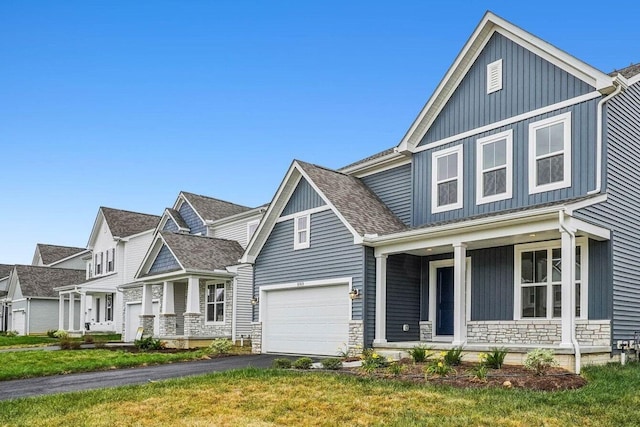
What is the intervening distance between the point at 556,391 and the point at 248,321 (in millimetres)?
17544

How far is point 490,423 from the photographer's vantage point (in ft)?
26.5

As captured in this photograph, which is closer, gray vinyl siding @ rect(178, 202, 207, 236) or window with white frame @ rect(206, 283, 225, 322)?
window with white frame @ rect(206, 283, 225, 322)

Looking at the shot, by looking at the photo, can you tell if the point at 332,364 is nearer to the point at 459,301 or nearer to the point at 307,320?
the point at 459,301

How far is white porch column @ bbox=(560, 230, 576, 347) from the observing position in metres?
12.6

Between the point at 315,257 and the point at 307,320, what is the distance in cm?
211

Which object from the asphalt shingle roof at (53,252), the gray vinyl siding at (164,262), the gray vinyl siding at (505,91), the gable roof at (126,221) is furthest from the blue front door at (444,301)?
the asphalt shingle roof at (53,252)

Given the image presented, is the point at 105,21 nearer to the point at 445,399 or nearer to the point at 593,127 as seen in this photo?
Answer: the point at 593,127

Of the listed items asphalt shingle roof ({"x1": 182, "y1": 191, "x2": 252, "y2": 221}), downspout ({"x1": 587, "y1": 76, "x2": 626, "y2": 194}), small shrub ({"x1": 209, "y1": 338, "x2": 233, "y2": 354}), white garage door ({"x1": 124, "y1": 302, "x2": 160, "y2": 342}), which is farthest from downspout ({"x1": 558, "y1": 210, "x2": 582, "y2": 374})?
white garage door ({"x1": 124, "y1": 302, "x2": 160, "y2": 342})

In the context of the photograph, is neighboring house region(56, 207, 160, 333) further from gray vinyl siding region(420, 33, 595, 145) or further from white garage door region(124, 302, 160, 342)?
gray vinyl siding region(420, 33, 595, 145)

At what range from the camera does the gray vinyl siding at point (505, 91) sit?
15.1 metres

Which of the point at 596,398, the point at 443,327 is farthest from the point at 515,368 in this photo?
the point at 443,327

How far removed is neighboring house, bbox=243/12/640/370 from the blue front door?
0.21 ft

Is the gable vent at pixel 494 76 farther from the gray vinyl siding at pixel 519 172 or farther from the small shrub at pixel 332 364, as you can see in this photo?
the small shrub at pixel 332 364

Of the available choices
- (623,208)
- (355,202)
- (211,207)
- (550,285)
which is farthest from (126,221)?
(623,208)
